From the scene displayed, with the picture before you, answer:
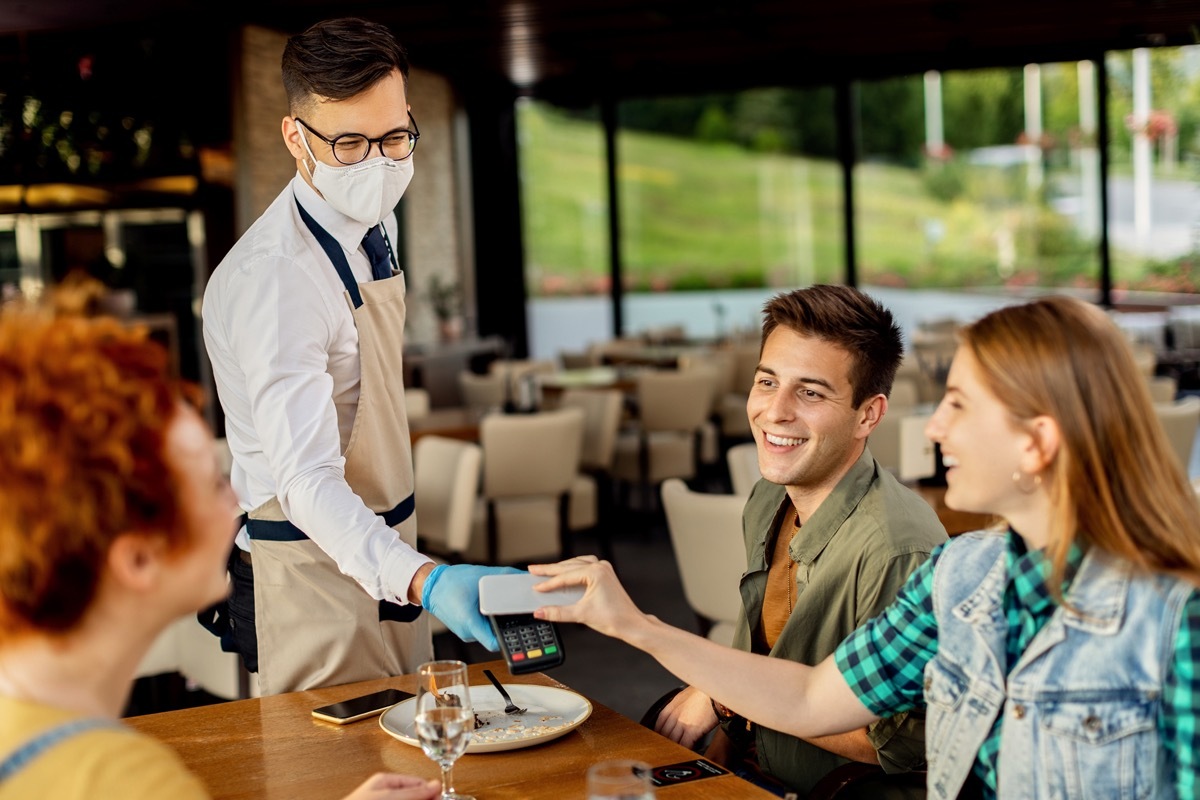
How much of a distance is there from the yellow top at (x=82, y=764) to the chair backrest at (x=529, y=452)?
4.02 metres

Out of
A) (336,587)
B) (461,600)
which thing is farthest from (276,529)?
(461,600)

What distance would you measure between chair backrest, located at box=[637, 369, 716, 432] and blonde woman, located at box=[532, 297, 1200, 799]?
5295mm

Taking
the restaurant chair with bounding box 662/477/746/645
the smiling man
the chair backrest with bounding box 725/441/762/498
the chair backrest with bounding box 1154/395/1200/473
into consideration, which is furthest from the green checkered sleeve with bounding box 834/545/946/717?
the chair backrest with bounding box 1154/395/1200/473

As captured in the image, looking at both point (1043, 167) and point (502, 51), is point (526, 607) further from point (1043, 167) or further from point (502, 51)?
point (1043, 167)

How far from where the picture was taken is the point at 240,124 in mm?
8766

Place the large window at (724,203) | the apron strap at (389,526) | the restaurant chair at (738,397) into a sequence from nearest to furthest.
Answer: the apron strap at (389,526) < the restaurant chair at (738,397) < the large window at (724,203)

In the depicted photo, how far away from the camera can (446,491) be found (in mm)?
4438

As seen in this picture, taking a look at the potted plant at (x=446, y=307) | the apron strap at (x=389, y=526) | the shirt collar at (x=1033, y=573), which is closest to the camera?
the shirt collar at (x=1033, y=573)

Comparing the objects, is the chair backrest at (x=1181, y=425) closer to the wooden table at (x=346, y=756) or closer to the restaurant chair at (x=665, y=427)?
the restaurant chair at (x=665, y=427)

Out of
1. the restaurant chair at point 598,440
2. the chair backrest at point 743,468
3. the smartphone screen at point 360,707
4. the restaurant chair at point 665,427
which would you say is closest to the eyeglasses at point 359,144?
the smartphone screen at point 360,707

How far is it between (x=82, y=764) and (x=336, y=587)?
1119 millimetres

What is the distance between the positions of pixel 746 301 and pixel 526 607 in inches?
465

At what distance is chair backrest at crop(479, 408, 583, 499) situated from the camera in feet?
16.8

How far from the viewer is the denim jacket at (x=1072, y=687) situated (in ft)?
4.42
